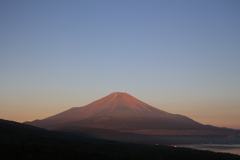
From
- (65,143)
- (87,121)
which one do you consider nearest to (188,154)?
(65,143)

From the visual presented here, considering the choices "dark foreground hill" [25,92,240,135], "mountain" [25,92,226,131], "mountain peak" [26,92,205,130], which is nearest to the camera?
"dark foreground hill" [25,92,240,135]

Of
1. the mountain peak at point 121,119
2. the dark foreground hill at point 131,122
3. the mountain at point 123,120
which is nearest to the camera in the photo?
the dark foreground hill at point 131,122

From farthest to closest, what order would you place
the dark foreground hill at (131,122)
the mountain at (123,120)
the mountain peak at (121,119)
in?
the mountain peak at (121,119)
the mountain at (123,120)
the dark foreground hill at (131,122)

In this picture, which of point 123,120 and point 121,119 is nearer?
point 123,120

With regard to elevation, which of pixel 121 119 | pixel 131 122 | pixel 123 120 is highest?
pixel 121 119

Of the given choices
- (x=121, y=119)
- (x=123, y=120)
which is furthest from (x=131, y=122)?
(x=121, y=119)

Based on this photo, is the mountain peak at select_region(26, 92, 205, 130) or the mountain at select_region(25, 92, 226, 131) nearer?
the mountain at select_region(25, 92, 226, 131)

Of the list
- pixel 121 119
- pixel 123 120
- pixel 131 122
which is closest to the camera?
pixel 131 122

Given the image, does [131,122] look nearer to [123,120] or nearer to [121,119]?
[123,120]

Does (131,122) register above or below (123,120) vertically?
below

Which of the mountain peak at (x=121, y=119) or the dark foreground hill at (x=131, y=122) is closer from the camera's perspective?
the dark foreground hill at (x=131, y=122)

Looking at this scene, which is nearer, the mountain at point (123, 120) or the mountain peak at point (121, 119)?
the mountain at point (123, 120)

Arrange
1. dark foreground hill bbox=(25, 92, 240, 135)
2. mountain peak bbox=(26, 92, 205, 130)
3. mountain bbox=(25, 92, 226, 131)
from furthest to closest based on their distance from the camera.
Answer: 1. mountain peak bbox=(26, 92, 205, 130)
2. mountain bbox=(25, 92, 226, 131)
3. dark foreground hill bbox=(25, 92, 240, 135)
